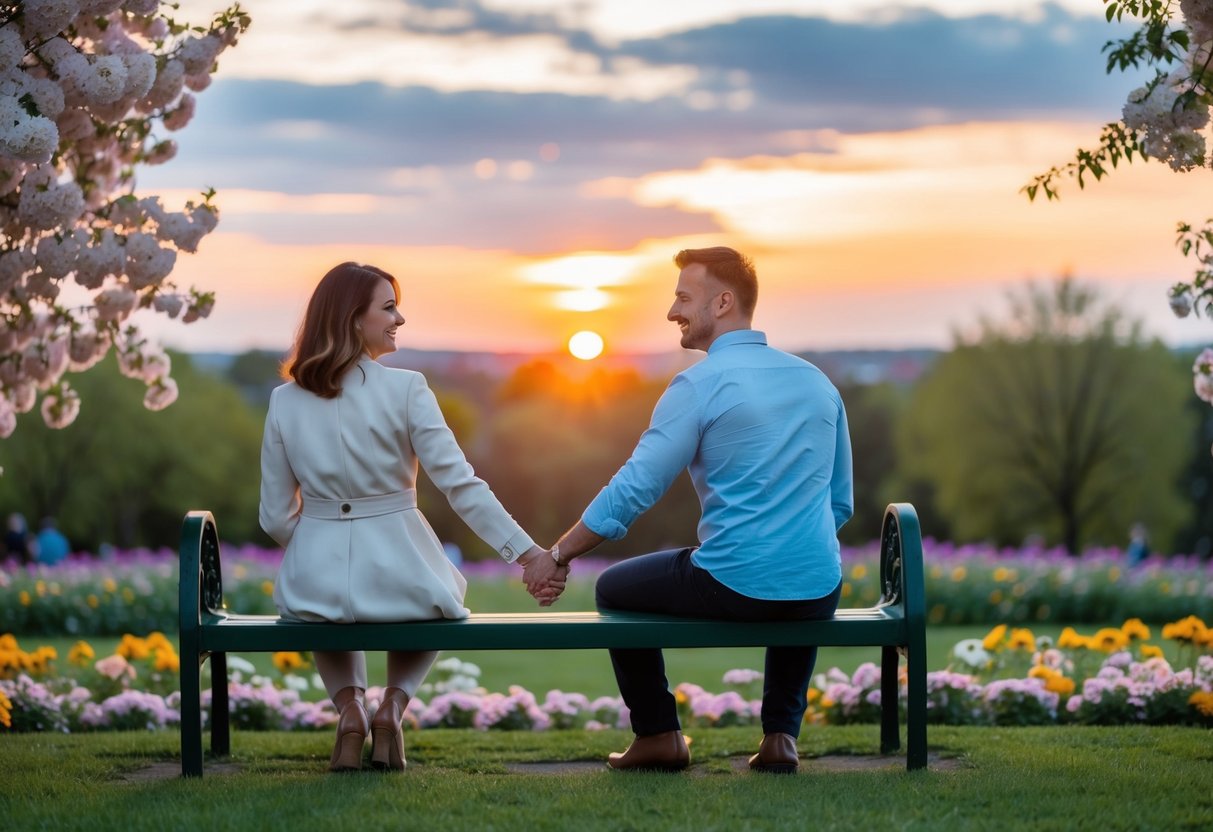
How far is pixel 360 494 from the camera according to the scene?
4.85 metres

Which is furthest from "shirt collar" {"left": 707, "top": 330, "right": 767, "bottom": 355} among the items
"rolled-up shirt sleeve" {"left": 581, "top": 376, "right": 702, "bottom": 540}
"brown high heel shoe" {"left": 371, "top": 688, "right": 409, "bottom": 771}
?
"brown high heel shoe" {"left": 371, "top": 688, "right": 409, "bottom": 771}

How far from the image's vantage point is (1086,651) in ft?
27.2

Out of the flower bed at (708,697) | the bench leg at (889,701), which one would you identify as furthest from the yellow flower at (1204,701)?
the bench leg at (889,701)

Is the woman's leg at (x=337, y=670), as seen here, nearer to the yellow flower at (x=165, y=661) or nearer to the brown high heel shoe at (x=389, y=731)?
the brown high heel shoe at (x=389, y=731)

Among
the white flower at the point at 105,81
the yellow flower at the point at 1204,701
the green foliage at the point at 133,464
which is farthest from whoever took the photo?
the green foliage at the point at 133,464

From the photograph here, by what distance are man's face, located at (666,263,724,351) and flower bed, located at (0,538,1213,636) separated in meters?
9.35

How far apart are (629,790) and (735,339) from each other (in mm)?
1500

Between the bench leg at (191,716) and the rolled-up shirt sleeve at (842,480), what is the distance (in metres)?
2.17

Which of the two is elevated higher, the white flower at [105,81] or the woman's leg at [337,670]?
the white flower at [105,81]

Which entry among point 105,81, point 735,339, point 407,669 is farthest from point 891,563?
point 105,81

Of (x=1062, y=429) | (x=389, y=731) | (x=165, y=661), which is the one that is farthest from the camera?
(x=1062, y=429)

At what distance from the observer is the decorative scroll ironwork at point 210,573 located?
16.6ft

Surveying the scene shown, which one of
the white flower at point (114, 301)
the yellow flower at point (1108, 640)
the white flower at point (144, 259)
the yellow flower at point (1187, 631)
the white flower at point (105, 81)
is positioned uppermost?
the white flower at point (105, 81)

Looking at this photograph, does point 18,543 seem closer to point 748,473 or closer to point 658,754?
point 658,754
